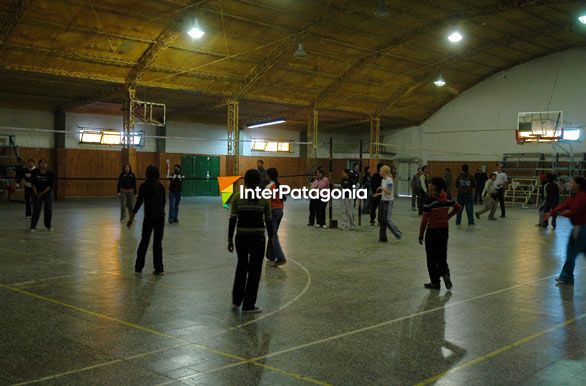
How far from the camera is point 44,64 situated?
21.5 meters

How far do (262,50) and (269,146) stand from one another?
13.0 metres

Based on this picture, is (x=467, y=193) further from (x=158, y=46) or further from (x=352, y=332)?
(x=158, y=46)

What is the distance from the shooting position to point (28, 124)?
27453 millimetres

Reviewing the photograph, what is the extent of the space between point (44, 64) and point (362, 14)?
41.7ft

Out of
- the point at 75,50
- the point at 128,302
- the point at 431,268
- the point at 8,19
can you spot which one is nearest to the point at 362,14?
the point at 75,50

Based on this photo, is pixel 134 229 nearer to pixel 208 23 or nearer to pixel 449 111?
pixel 208 23

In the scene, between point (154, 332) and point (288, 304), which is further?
point (288, 304)

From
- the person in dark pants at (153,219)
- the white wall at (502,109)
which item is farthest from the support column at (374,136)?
the person in dark pants at (153,219)

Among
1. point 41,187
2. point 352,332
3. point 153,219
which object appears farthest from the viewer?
point 41,187

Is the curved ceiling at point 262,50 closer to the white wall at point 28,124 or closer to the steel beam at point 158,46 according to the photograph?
the steel beam at point 158,46

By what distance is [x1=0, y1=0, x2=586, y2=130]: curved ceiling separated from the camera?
790 inches

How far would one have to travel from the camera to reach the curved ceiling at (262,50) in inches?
790

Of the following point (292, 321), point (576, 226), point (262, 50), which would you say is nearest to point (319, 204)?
point (576, 226)

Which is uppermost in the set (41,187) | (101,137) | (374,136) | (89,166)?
(374,136)
